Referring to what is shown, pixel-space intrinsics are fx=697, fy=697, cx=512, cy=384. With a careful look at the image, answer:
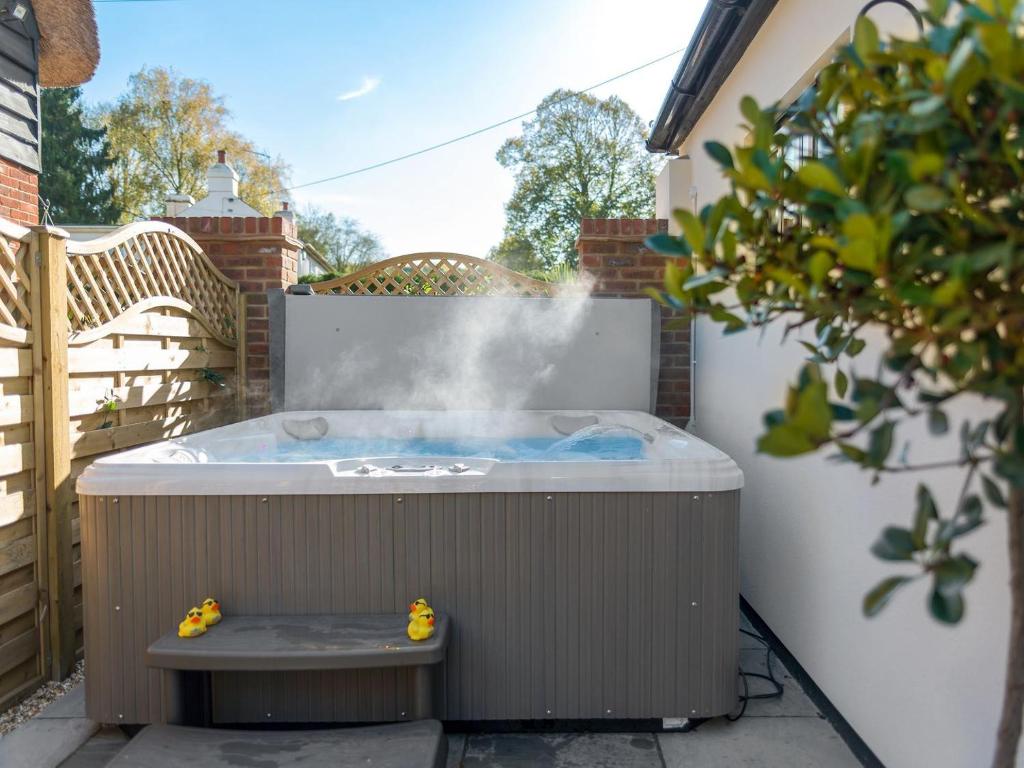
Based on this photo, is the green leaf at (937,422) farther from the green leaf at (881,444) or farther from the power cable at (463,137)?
the power cable at (463,137)

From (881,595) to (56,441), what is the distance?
2.58 m

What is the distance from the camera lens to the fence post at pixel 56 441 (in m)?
2.38

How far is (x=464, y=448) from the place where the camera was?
11.7ft

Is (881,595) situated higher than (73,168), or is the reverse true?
(73,168)

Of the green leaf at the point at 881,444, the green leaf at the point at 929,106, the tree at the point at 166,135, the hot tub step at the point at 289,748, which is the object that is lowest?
the hot tub step at the point at 289,748

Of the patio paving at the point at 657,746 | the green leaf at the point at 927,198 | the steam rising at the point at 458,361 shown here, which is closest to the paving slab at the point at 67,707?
the patio paving at the point at 657,746

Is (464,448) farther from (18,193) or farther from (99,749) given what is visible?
(18,193)

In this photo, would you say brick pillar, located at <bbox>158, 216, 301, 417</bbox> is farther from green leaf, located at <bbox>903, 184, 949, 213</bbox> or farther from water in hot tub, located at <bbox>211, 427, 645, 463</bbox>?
green leaf, located at <bbox>903, 184, 949, 213</bbox>

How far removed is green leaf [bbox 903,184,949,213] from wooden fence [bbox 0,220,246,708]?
2.50 m

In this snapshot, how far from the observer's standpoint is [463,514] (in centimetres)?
210

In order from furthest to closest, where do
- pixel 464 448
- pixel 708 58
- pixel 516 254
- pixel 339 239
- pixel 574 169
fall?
pixel 339 239 < pixel 516 254 < pixel 574 169 < pixel 464 448 < pixel 708 58

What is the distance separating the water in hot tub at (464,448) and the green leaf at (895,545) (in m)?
2.15

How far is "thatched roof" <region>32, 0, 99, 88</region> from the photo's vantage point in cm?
418

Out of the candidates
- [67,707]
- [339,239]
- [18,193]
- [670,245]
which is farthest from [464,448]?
[339,239]
